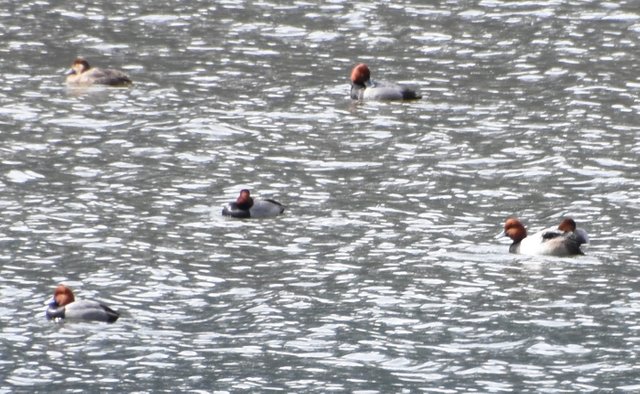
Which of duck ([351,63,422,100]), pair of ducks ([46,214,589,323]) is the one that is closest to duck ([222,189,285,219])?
pair of ducks ([46,214,589,323])

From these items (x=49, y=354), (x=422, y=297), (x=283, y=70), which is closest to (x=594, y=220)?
(x=422, y=297)

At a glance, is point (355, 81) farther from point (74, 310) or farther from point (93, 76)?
point (74, 310)

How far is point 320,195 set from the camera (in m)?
22.0

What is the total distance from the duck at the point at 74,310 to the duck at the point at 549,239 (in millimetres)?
5448

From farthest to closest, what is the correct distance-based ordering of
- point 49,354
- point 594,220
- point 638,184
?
point 638,184 → point 594,220 → point 49,354

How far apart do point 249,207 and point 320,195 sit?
1.50 metres

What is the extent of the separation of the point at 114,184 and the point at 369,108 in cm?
642

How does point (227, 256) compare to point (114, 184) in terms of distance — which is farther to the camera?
point (114, 184)

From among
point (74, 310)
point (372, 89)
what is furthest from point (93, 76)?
point (74, 310)

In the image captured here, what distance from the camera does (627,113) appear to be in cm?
2605

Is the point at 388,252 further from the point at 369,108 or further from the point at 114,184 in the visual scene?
the point at 369,108

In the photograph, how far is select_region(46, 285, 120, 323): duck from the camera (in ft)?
55.3

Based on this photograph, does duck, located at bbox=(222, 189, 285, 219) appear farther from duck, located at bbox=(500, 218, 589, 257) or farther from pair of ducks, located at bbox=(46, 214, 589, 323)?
duck, located at bbox=(500, 218, 589, 257)

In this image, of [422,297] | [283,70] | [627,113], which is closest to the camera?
[422,297]
